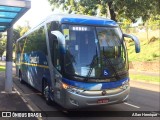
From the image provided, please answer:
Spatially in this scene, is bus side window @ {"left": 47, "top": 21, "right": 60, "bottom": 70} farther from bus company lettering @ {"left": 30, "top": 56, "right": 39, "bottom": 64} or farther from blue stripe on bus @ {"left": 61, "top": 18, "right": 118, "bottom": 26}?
bus company lettering @ {"left": 30, "top": 56, "right": 39, "bottom": 64}

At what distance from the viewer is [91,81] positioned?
9.67 metres

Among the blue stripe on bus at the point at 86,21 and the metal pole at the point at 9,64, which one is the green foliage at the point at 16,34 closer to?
the metal pole at the point at 9,64

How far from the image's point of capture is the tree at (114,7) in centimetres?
2873

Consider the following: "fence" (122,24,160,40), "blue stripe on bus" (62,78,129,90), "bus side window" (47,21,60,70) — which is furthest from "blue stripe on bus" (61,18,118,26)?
"fence" (122,24,160,40)

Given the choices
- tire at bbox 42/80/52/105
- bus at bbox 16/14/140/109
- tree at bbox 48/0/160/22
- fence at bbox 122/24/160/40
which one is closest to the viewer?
bus at bbox 16/14/140/109

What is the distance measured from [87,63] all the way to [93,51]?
0.48 meters

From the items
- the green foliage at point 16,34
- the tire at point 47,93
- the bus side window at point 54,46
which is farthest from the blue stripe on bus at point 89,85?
the green foliage at point 16,34

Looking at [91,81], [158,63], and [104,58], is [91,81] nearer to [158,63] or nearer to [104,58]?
[104,58]

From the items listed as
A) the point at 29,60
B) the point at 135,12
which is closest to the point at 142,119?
the point at 29,60

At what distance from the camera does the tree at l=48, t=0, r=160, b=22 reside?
28.7 m

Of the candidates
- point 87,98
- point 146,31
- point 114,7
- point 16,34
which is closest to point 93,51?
point 87,98

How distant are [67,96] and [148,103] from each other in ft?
15.0

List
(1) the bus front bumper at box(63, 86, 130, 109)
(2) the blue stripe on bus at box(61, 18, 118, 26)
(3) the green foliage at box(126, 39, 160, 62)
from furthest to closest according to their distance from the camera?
(3) the green foliage at box(126, 39, 160, 62), (2) the blue stripe on bus at box(61, 18, 118, 26), (1) the bus front bumper at box(63, 86, 130, 109)

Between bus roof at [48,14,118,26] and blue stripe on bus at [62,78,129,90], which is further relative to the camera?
bus roof at [48,14,118,26]
